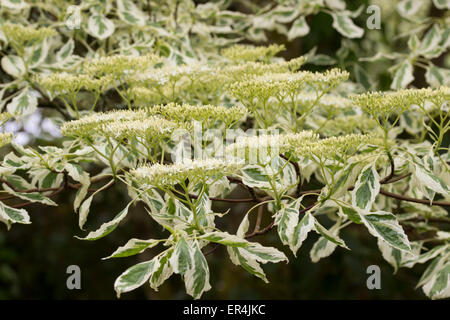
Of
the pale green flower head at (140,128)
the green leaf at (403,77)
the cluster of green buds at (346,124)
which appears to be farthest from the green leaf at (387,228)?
the green leaf at (403,77)

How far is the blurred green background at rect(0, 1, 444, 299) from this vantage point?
235 centimetres

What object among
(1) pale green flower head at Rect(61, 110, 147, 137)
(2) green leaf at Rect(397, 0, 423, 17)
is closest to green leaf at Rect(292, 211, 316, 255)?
(1) pale green flower head at Rect(61, 110, 147, 137)

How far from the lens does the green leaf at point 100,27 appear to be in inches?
54.2

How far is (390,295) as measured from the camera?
98.9 inches

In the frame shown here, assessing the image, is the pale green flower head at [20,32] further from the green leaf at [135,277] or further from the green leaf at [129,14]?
the green leaf at [135,277]

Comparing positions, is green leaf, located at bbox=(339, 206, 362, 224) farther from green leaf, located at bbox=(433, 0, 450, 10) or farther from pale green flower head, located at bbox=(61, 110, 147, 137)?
green leaf, located at bbox=(433, 0, 450, 10)

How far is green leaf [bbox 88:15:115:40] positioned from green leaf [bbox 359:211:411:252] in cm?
86

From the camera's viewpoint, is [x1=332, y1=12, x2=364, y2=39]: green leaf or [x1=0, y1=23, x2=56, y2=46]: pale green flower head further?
[x1=332, y1=12, x2=364, y2=39]: green leaf

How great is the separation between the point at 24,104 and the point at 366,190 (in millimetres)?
845

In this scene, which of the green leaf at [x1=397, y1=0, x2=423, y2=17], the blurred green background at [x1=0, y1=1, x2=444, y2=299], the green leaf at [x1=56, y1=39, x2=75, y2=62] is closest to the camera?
the green leaf at [x1=56, y1=39, x2=75, y2=62]

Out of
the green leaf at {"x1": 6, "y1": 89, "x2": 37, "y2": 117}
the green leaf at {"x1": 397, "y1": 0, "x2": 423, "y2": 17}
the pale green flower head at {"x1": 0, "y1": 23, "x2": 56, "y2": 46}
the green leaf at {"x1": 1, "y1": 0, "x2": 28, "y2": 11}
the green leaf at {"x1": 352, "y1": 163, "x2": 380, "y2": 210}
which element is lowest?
the green leaf at {"x1": 352, "y1": 163, "x2": 380, "y2": 210}

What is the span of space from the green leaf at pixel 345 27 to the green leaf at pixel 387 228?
0.89 metres
